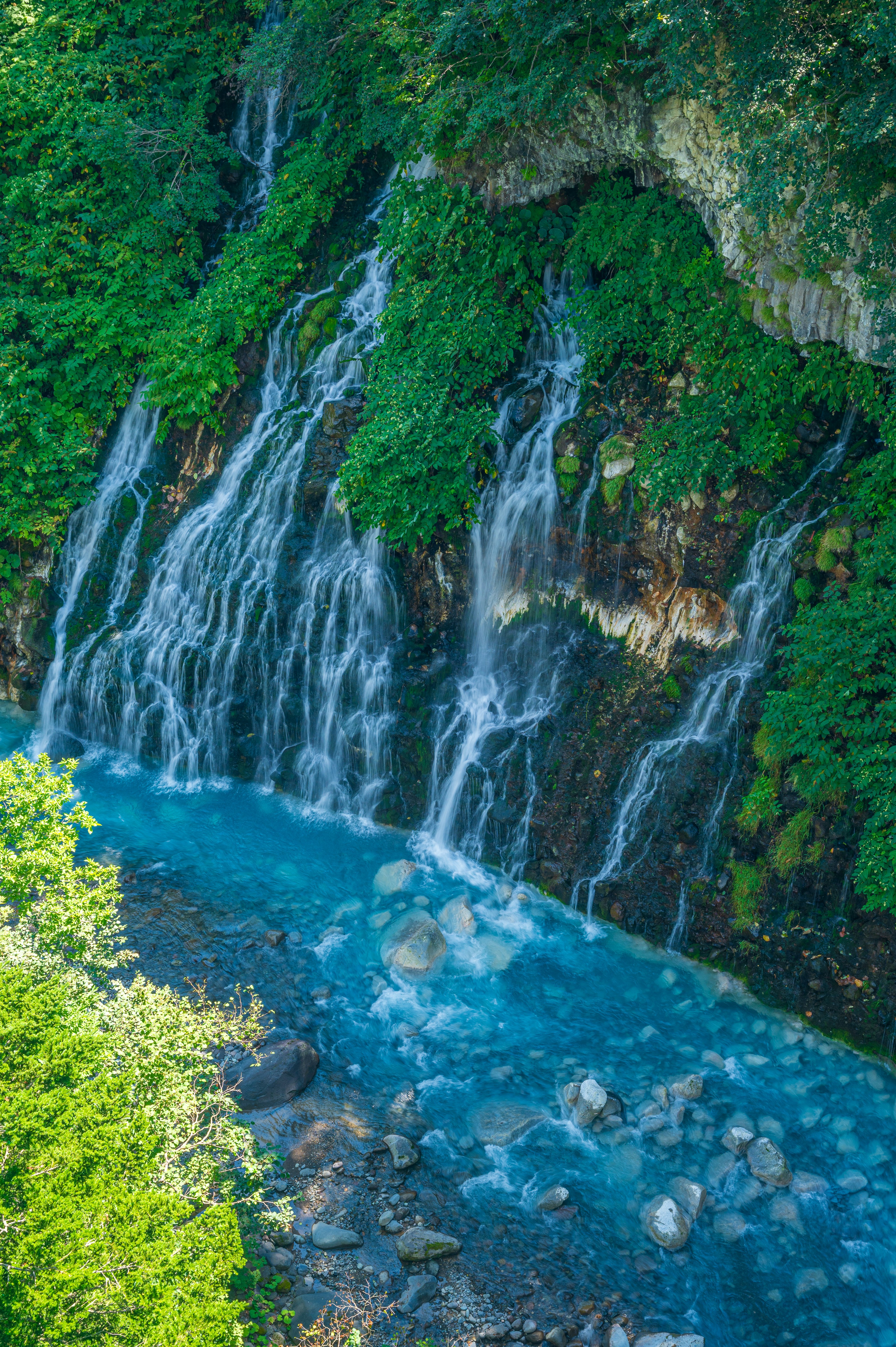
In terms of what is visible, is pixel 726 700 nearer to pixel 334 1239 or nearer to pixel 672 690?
pixel 672 690

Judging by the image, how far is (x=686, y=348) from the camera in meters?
13.9

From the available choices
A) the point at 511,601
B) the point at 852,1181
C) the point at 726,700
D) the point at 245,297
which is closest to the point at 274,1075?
the point at 852,1181

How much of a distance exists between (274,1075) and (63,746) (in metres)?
9.61

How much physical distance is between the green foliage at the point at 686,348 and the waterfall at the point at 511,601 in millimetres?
824

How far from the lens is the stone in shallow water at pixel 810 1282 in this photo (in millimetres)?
Result: 9062

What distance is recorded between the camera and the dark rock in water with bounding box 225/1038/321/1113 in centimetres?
1081

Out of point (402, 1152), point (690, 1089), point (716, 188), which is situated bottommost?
point (402, 1152)

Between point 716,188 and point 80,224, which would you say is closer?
point 716,188

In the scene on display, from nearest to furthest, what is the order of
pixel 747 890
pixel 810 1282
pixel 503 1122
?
pixel 810 1282, pixel 503 1122, pixel 747 890

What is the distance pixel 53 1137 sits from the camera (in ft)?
22.6

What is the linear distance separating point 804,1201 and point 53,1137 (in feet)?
24.1

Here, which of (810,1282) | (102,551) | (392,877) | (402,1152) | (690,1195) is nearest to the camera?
(810,1282)

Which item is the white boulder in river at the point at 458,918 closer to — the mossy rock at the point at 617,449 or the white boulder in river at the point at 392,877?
the white boulder in river at the point at 392,877

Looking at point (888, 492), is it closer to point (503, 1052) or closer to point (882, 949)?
point (882, 949)
